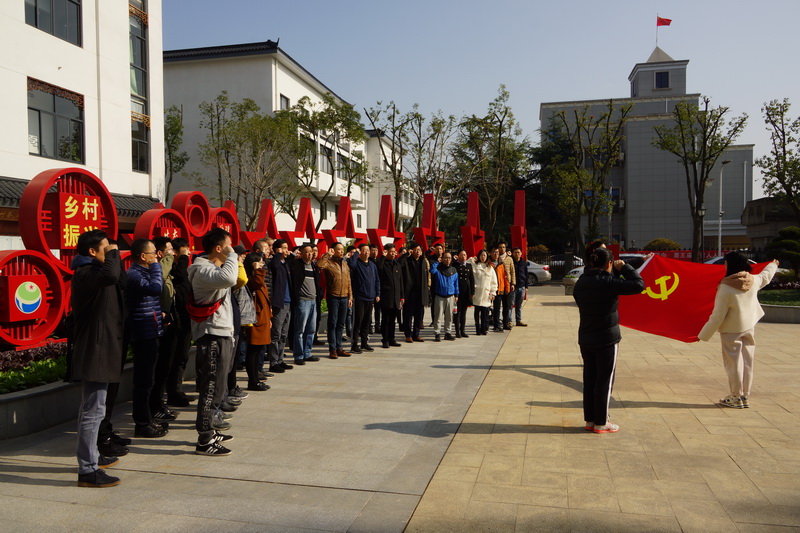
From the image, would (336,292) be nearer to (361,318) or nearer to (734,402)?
(361,318)

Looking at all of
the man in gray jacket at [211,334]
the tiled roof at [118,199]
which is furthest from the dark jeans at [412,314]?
the tiled roof at [118,199]

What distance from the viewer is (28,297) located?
639cm

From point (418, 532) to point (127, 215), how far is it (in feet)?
58.9

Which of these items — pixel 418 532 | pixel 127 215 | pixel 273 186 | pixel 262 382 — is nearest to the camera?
pixel 418 532

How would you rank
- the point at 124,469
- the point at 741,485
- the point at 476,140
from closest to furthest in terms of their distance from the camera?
the point at 741,485, the point at 124,469, the point at 476,140

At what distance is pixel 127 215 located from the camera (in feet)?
62.2

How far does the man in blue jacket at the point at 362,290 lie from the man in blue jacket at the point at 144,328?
4.55 meters

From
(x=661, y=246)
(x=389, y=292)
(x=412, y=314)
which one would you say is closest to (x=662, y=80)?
(x=661, y=246)

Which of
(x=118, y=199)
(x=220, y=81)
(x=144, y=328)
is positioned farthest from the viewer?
(x=220, y=81)

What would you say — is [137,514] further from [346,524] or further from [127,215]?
[127,215]

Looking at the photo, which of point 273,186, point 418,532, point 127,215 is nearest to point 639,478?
point 418,532

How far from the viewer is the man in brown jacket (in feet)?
30.7

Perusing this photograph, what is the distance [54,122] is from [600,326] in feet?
55.5

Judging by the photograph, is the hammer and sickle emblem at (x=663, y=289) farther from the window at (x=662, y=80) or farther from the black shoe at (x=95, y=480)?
the window at (x=662, y=80)
